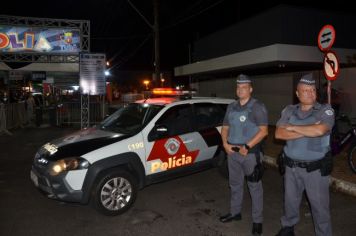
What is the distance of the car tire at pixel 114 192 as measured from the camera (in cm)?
461

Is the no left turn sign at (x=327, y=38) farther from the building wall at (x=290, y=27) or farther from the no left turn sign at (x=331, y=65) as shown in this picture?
the building wall at (x=290, y=27)

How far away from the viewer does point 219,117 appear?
6.25 metres

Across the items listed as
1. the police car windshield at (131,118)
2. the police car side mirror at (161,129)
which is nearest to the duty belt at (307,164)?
the police car side mirror at (161,129)

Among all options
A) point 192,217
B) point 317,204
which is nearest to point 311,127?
point 317,204

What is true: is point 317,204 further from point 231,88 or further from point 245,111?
point 231,88

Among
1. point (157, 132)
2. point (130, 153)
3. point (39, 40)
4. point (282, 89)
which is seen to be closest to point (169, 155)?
point (157, 132)

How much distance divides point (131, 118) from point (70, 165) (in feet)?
5.39

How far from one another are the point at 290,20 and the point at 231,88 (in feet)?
15.1

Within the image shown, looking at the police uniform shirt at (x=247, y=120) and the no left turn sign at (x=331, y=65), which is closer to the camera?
the police uniform shirt at (x=247, y=120)

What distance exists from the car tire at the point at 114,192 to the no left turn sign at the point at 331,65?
4.54 metres

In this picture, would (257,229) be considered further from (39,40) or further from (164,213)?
(39,40)

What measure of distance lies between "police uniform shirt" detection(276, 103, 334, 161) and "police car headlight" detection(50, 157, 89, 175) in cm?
269

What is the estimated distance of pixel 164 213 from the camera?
4.88 meters

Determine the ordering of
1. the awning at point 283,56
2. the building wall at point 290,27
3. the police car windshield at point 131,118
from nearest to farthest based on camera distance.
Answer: the police car windshield at point 131,118
the awning at point 283,56
the building wall at point 290,27
